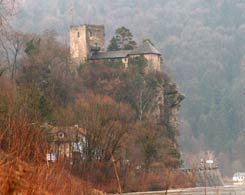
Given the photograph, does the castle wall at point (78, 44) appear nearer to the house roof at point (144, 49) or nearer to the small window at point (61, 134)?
the house roof at point (144, 49)

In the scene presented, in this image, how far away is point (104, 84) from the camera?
80750mm

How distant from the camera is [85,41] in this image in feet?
303

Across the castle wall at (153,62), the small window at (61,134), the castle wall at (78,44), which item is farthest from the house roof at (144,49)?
the small window at (61,134)

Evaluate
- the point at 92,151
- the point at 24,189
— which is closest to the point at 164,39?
the point at 92,151

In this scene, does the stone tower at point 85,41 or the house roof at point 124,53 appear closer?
the house roof at point 124,53

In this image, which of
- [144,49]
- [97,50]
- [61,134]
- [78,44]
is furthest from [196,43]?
[61,134]

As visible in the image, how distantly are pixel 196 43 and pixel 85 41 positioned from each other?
6918cm

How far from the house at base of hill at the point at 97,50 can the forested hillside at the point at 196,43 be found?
21.0 m

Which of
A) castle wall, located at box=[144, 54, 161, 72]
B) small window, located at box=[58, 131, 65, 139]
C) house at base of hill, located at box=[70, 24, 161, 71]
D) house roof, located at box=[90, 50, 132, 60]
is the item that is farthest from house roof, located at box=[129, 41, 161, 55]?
small window, located at box=[58, 131, 65, 139]

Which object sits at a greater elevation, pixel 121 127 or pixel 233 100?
pixel 233 100

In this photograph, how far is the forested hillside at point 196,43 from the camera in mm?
128500

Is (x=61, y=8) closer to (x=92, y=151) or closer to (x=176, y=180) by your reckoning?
(x=176, y=180)

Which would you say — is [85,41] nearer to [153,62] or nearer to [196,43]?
[153,62]

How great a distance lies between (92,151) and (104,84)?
3611cm
